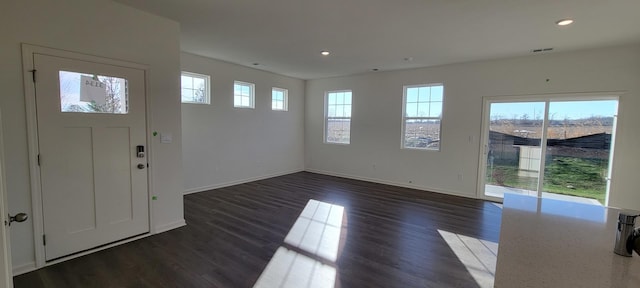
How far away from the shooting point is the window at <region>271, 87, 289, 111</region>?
6784 millimetres

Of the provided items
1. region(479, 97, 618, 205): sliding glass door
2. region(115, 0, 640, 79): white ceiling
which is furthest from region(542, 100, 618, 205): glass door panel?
region(115, 0, 640, 79): white ceiling

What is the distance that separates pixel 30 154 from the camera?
96.6 inches

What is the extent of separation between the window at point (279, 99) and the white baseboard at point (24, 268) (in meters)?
4.91

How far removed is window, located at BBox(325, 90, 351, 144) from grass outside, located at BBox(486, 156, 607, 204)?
12.3 ft

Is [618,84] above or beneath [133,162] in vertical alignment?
above

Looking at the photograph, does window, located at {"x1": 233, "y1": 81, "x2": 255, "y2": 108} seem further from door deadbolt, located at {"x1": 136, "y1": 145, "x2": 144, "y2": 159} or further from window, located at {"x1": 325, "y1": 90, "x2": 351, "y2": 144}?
door deadbolt, located at {"x1": 136, "y1": 145, "x2": 144, "y2": 159}

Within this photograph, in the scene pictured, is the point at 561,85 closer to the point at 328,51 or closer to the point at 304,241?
the point at 328,51

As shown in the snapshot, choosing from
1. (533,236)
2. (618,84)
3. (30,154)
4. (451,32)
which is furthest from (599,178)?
(30,154)

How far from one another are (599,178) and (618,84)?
1.46m

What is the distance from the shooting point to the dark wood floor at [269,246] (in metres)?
2.42

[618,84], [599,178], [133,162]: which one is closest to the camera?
[133,162]

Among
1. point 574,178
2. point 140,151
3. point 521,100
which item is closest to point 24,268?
point 140,151

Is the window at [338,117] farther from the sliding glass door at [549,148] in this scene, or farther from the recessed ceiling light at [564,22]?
the recessed ceiling light at [564,22]

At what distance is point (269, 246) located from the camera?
3061mm
